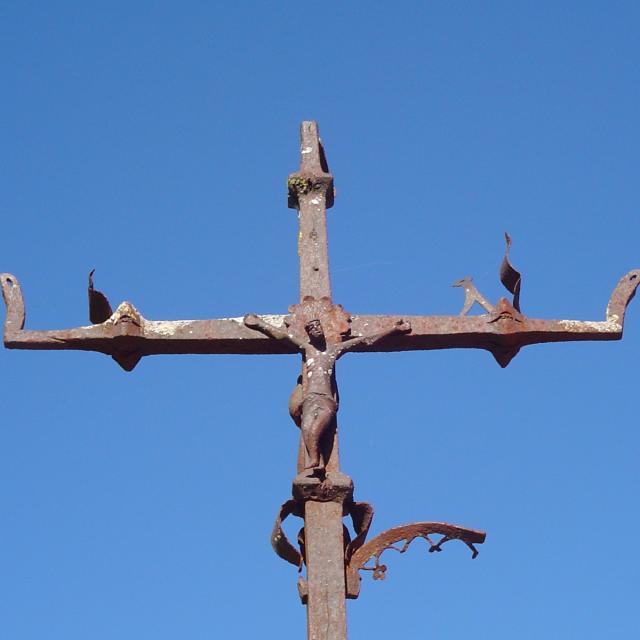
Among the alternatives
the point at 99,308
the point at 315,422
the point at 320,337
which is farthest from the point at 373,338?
the point at 99,308

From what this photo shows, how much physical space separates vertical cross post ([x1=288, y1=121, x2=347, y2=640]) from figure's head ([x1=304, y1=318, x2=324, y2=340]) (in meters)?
0.18

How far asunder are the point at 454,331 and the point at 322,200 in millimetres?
1102

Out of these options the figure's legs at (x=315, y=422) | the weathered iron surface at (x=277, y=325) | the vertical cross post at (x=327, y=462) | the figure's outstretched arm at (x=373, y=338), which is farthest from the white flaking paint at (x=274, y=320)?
the figure's legs at (x=315, y=422)

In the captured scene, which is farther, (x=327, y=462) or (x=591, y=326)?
(x=591, y=326)

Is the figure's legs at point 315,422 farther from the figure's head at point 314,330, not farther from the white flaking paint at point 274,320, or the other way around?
the white flaking paint at point 274,320

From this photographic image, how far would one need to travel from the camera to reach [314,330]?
7.52m

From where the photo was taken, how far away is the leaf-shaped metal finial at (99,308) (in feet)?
25.2

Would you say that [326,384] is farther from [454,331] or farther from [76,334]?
[76,334]

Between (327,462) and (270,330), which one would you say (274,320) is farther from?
(327,462)

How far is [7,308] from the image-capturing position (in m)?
7.80

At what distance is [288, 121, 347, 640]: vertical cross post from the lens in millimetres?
6660

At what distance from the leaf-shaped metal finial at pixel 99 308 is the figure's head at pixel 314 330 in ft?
3.50

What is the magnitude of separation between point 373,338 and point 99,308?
143cm

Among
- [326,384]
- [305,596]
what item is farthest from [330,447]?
[305,596]
